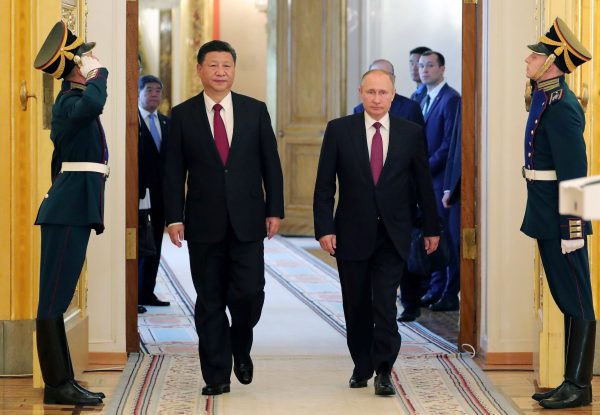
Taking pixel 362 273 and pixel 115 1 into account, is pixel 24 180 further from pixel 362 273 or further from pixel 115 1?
pixel 362 273

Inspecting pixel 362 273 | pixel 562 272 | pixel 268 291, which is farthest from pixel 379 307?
pixel 268 291

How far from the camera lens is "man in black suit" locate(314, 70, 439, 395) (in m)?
5.34

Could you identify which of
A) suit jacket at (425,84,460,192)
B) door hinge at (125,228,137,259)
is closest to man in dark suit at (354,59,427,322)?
suit jacket at (425,84,460,192)

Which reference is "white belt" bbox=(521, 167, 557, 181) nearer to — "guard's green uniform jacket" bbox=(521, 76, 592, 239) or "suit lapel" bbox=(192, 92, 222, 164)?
"guard's green uniform jacket" bbox=(521, 76, 592, 239)

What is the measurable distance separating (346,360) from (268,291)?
2952mm

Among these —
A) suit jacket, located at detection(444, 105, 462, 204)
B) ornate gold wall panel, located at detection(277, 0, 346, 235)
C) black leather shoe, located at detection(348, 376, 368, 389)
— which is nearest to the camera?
black leather shoe, located at detection(348, 376, 368, 389)

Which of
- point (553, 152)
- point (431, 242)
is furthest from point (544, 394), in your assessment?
point (553, 152)

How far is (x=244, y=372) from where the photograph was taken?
547 centimetres

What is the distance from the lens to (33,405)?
17.0 ft

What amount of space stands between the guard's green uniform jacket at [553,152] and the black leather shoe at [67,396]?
197 centimetres

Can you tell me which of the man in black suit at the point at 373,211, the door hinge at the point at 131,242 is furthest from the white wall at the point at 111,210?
the man in black suit at the point at 373,211

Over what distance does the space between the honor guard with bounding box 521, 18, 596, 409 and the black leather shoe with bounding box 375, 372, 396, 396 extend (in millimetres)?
665

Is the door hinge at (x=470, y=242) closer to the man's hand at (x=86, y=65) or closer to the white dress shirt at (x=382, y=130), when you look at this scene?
the white dress shirt at (x=382, y=130)

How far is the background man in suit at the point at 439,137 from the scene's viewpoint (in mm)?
8000
